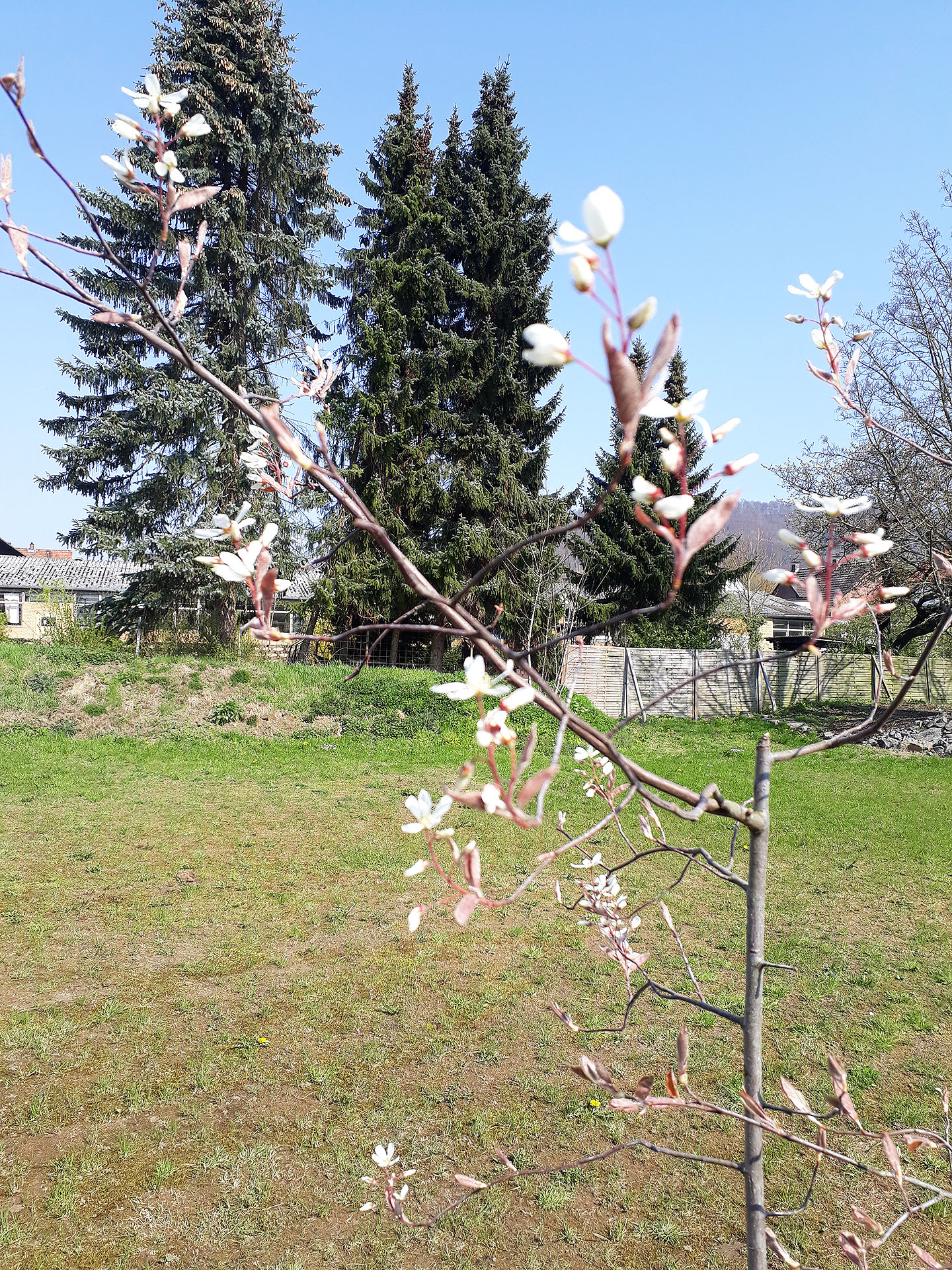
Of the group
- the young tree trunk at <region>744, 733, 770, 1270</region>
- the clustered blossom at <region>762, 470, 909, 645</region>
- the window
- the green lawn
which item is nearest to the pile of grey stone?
the green lawn

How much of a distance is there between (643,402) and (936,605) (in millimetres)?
15086

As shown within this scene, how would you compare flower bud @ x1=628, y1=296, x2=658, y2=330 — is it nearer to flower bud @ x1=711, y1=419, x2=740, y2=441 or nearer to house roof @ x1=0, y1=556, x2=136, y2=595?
flower bud @ x1=711, y1=419, x2=740, y2=441

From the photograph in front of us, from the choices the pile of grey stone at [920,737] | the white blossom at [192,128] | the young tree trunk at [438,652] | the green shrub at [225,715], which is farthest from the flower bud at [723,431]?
the young tree trunk at [438,652]

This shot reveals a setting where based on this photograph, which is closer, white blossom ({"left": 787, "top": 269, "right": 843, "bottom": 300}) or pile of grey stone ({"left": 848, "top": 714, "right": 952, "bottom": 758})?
white blossom ({"left": 787, "top": 269, "right": 843, "bottom": 300})

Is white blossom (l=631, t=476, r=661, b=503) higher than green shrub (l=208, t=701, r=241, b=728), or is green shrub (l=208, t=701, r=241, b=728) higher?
white blossom (l=631, t=476, r=661, b=503)

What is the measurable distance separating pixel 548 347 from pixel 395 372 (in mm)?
15156

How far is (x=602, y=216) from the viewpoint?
0.48 meters

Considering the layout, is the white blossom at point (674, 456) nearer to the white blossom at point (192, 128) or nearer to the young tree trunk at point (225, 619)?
the white blossom at point (192, 128)

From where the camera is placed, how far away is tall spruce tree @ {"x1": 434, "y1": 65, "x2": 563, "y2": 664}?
49.0ft

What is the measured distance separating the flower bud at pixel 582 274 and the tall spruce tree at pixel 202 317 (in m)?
13.3

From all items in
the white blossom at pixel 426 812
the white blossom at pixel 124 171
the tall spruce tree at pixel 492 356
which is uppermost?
the tall spruce tree at pixel 492 356

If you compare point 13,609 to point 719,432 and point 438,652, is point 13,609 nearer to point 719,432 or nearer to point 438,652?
point 438,652

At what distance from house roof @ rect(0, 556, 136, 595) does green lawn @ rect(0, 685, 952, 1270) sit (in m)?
24.7

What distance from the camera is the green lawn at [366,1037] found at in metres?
2.15
